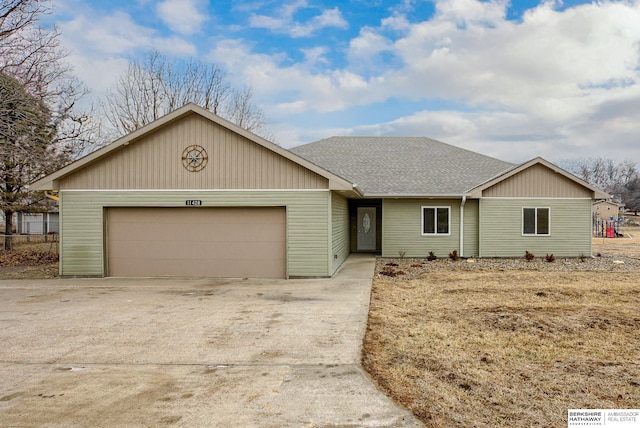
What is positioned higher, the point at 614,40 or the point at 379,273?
the point at 614,40

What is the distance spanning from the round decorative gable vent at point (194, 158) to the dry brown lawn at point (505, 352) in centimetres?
596

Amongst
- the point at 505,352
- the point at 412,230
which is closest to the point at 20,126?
the point at 412,230

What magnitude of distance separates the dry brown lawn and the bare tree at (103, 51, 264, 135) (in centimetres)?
2484

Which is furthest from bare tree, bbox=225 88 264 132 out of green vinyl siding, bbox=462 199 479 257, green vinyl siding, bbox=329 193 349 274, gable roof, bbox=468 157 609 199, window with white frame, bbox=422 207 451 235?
gable roof, bbox=468 157 609 199

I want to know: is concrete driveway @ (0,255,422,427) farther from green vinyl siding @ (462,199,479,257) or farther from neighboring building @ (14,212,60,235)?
neighboring building @ (14,212,60,235)

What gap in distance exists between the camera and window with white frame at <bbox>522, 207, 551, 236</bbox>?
1678 centimetres

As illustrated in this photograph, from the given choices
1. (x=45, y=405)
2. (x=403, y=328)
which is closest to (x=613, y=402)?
(x=403, y=328)

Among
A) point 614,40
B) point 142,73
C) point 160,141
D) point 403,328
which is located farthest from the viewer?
point 142,73

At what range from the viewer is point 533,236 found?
16828mm

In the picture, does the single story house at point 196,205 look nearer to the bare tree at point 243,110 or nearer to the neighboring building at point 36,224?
the bare tree at point 243,110

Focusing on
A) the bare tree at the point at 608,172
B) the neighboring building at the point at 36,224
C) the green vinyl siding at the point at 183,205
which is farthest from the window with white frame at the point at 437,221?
A: the bare tree at the point at 608,172

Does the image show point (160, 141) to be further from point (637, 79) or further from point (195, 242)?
point (637, 79)

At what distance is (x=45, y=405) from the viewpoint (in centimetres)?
414

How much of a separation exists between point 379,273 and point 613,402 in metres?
9.12
